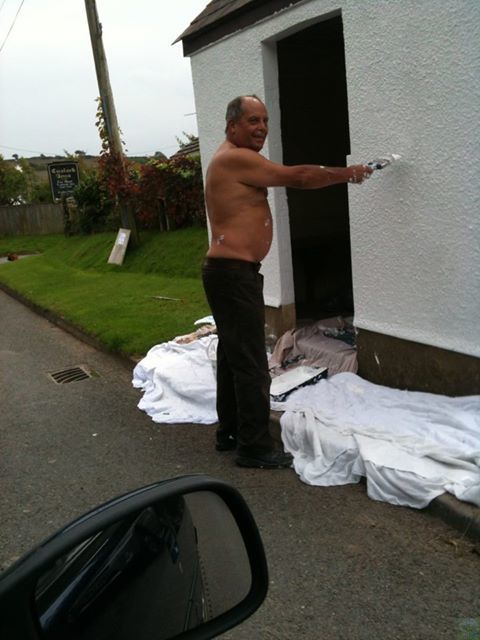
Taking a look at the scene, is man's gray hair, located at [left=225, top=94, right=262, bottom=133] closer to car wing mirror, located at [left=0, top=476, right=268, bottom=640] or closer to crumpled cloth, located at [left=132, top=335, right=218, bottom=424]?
crumpled cloth, located at [left=132, top=335, right=218, bottom=424]

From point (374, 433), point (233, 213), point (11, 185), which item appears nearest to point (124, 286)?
point (233, 213)

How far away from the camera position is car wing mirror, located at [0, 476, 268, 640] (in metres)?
1.01

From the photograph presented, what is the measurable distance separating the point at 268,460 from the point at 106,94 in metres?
11.8

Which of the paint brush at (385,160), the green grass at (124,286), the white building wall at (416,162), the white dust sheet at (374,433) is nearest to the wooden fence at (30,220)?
the green grass at (124,286)

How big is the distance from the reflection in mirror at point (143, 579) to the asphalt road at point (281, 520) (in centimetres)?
128

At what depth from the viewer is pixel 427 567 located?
8.84 ft

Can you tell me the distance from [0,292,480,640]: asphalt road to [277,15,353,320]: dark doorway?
264cm

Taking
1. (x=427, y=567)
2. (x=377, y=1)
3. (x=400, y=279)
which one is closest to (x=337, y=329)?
(x=400, y=279)

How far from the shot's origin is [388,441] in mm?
A: 3600

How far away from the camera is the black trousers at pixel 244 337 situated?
12.2ft

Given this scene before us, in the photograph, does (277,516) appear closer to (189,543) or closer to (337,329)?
(189,543)

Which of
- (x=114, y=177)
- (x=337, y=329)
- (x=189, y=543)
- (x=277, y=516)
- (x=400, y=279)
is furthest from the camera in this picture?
(x=114, y=177)

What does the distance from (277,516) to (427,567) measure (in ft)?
2.74

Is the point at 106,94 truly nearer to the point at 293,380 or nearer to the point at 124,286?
the point at 124,286
